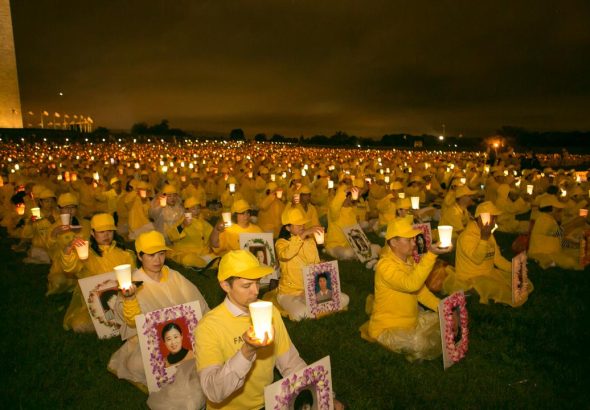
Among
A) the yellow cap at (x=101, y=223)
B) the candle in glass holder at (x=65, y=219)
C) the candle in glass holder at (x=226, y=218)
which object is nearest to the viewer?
the yellow cap at (x=101, y=223)

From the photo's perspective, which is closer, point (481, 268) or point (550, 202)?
point (481, 268)

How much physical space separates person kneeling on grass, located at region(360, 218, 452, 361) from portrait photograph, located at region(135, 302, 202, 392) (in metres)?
2.42

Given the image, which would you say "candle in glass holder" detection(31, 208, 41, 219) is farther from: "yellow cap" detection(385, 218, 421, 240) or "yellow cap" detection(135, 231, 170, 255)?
"yellow cap" detection(385, 218, 421, 240)

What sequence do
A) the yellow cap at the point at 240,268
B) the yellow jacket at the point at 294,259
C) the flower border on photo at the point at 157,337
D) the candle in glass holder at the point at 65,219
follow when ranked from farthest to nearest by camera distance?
1. the candle in glass holder at the point at 65,219
2. the yellow jacket at the point at 294,259
3. the flower border on photo at the point at 157,337
4. the yellow cap at the point at 240,268

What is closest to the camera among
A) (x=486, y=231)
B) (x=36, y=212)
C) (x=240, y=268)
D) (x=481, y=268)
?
(x=240, y=268)

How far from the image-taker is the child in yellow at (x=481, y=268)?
773 cm

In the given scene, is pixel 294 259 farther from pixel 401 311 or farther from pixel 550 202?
pixel 550 202

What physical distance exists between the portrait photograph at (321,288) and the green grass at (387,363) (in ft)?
0.61

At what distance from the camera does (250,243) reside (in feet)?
28.5

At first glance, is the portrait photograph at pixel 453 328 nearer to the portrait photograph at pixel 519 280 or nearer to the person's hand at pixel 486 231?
the person's hand at pixel 486 231

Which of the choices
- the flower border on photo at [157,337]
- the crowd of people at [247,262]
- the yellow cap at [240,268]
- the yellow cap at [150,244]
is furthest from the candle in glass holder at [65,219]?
the yellow cap at [240,268]

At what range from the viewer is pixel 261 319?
2633 millimetres

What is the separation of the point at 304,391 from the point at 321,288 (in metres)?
Result: 3.88

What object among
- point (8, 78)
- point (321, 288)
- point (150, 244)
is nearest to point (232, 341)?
point (150, 244)
